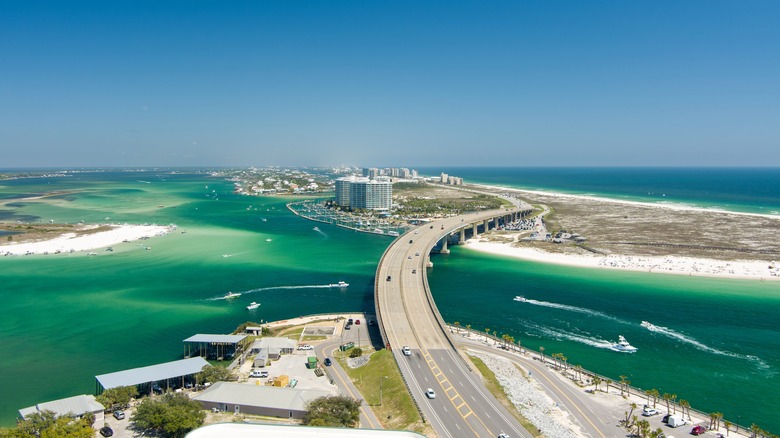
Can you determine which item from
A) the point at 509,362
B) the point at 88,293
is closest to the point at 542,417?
the point at 509,362

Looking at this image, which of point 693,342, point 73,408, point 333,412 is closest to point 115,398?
point 73,408

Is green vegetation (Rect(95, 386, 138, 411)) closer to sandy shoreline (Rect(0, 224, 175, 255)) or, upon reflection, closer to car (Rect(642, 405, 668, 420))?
car (Rect(642, 405, 668, 420))

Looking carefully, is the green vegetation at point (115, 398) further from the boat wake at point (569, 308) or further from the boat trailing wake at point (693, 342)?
the boat trailing wake at point (693, 342)

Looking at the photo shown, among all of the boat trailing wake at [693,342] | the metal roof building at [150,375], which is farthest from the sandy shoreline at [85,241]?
the boat trailing wake at [693,342]

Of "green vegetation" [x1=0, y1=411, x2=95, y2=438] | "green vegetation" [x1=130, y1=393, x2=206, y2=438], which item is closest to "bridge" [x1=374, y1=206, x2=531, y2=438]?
"green vegetation" [x1=130, y1=393, x2=206, y2=438]

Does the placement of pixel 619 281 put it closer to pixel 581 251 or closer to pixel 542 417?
pixel 581 251

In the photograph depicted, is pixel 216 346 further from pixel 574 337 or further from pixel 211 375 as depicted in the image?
pixel 574 337
